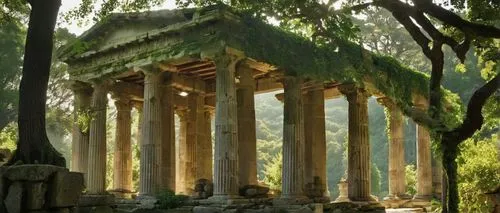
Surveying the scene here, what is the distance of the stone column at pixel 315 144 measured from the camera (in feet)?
80.1

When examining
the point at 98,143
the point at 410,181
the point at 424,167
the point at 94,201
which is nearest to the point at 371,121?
the point at 410,181

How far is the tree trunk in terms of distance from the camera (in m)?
8.23

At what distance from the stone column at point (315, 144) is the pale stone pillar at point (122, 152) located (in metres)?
8.43

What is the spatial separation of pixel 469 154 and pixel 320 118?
6.68 meters

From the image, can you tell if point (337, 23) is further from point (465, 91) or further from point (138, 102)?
point (465, 91)

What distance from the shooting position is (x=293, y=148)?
21094mm

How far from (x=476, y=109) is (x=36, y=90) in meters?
8.46

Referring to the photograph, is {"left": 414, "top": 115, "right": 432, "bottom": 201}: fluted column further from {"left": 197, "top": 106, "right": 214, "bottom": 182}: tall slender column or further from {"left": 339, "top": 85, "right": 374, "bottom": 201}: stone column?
{"left": 197, "top": 106, "right": 214, "bottom": 182}: tall slender column

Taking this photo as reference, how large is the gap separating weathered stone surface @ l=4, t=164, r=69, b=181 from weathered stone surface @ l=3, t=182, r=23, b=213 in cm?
10

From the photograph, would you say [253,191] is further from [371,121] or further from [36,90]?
[371,121]

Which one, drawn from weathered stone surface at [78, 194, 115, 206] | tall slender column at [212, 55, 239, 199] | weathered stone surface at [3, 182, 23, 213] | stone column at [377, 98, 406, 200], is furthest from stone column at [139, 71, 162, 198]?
weathered stone surface at [3, 182, 23, 213]

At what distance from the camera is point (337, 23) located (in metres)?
14.0

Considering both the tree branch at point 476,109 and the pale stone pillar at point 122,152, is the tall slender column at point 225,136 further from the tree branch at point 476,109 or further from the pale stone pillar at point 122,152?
the pale stone pillar at point 122,152

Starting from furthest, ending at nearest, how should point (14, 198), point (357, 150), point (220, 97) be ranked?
point (357, 150) < point (220, 97) < point (14, 198)
